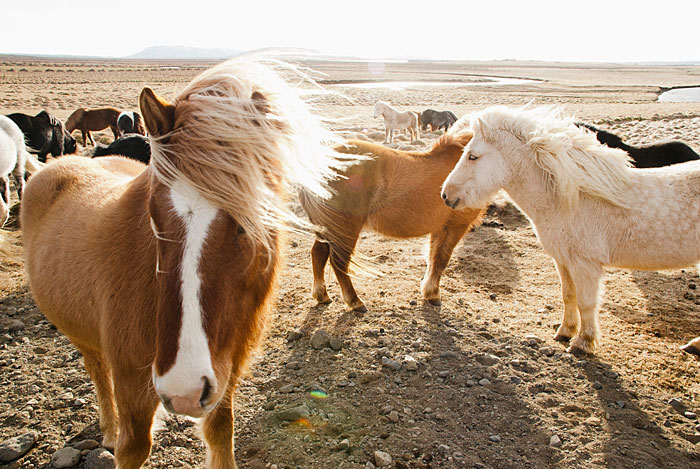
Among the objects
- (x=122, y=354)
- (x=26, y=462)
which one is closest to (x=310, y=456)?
(x=122, y=354)

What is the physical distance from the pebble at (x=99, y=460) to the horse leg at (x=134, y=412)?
32.3 inches

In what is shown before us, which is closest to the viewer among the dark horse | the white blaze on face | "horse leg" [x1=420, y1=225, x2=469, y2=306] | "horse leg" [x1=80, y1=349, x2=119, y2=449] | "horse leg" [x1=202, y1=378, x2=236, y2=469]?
the white blaze on face

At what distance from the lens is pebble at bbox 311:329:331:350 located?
3.92 meters

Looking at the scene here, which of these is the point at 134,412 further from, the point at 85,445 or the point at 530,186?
the point at 530,186

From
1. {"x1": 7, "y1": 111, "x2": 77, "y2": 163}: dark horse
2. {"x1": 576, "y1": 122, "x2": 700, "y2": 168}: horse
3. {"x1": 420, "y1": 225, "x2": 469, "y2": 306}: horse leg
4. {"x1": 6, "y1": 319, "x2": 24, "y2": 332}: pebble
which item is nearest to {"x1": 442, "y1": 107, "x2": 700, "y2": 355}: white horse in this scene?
{"x1": 420, "y1": 225, "x2": 469, "y2": 306}: horse leg

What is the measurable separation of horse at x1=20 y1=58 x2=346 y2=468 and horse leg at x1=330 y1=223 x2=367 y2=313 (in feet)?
7.65

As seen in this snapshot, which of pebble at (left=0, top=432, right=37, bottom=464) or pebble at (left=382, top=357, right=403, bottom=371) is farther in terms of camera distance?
pebble at (left=382, top=357, right=403, bottom=371)

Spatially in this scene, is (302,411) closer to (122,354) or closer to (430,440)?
(430,440)

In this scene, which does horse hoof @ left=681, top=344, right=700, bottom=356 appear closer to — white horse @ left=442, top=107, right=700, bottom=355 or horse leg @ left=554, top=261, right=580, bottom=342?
white horse @ left=442, top=107, right=700, bottom=355

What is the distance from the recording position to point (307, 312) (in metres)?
4.68

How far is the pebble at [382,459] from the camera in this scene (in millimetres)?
2596

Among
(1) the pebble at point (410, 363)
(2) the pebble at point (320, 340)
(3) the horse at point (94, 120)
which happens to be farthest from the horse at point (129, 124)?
(1) the pebble at point (410, 363)

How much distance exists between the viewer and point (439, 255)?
4.94 meters

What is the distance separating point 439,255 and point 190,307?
379cm
